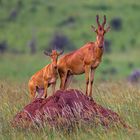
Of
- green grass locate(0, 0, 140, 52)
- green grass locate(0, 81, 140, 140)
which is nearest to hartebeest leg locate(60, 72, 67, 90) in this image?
green grass locate(0, 81, 140, 140)

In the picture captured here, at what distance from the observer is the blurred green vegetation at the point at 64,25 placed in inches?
1965

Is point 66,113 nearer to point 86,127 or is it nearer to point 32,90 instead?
point 86,127

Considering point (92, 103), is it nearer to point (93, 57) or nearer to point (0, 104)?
point (93, 57)

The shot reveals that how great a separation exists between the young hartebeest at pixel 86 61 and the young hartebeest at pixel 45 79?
37 centimetres

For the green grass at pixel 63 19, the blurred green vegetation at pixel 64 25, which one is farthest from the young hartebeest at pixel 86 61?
the green grass at pixel 63 19

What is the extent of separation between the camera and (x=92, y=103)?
39.2 feet

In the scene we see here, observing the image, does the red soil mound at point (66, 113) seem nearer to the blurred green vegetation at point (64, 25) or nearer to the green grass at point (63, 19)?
Result: the blurred green vegetation at point (64, 25)

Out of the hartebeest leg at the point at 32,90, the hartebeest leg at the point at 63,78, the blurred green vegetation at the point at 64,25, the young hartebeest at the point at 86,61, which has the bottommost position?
the hartebeest leg at the point at 32,90

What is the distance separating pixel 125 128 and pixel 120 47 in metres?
42.9

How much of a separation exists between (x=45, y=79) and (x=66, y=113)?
2.70m

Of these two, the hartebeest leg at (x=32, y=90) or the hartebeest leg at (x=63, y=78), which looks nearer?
the hartebeest leg at (x=63, y=78)

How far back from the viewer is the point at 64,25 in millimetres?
58906

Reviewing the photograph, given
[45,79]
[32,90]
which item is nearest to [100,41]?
[45,79]

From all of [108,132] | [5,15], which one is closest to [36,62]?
[5,15]
